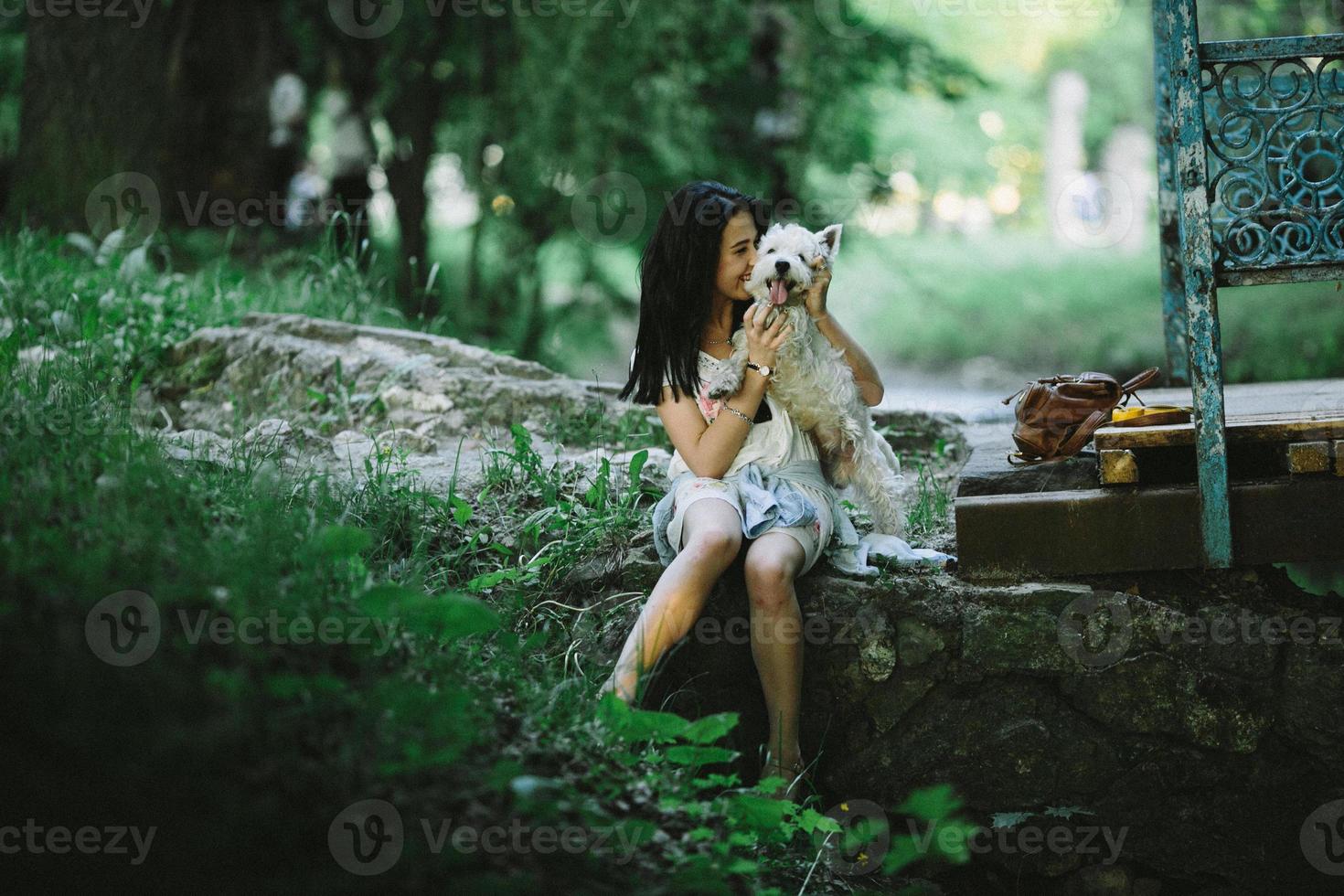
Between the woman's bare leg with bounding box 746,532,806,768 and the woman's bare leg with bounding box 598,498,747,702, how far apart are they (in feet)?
0.41

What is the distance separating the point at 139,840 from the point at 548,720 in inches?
46.0

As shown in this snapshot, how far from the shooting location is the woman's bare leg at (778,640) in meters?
3.83

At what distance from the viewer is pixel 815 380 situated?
412 centimetres

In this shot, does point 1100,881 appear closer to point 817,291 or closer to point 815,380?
point 815,380

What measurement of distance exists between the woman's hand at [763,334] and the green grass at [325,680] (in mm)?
902

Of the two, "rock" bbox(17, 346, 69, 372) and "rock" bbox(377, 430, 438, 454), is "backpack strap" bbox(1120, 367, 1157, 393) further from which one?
"rock" bbox(17, 346, 69, 372)

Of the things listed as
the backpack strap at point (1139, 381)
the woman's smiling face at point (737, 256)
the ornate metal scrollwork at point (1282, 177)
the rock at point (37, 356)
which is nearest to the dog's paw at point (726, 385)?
the woman's smiling face at point (737, 256)

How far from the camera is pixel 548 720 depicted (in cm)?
343

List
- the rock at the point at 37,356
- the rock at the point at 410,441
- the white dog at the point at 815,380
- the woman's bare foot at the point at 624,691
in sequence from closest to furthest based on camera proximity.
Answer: the woman's bare foot at the point at 624,691
the white dog at the point at 815,380
the rock at the point at 37,356
the rock at the point at 410,441

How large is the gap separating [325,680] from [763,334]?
189cm

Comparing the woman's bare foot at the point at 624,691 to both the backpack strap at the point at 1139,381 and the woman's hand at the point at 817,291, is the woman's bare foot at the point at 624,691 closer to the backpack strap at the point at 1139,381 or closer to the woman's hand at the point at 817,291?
the woman's hand at the point at 817,291

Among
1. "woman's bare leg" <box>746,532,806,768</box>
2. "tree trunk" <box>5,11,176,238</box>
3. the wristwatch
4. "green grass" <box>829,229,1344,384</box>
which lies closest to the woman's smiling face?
the wristwatch

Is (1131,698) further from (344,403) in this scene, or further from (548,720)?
(344,403)

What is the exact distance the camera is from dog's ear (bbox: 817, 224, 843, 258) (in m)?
4.04
